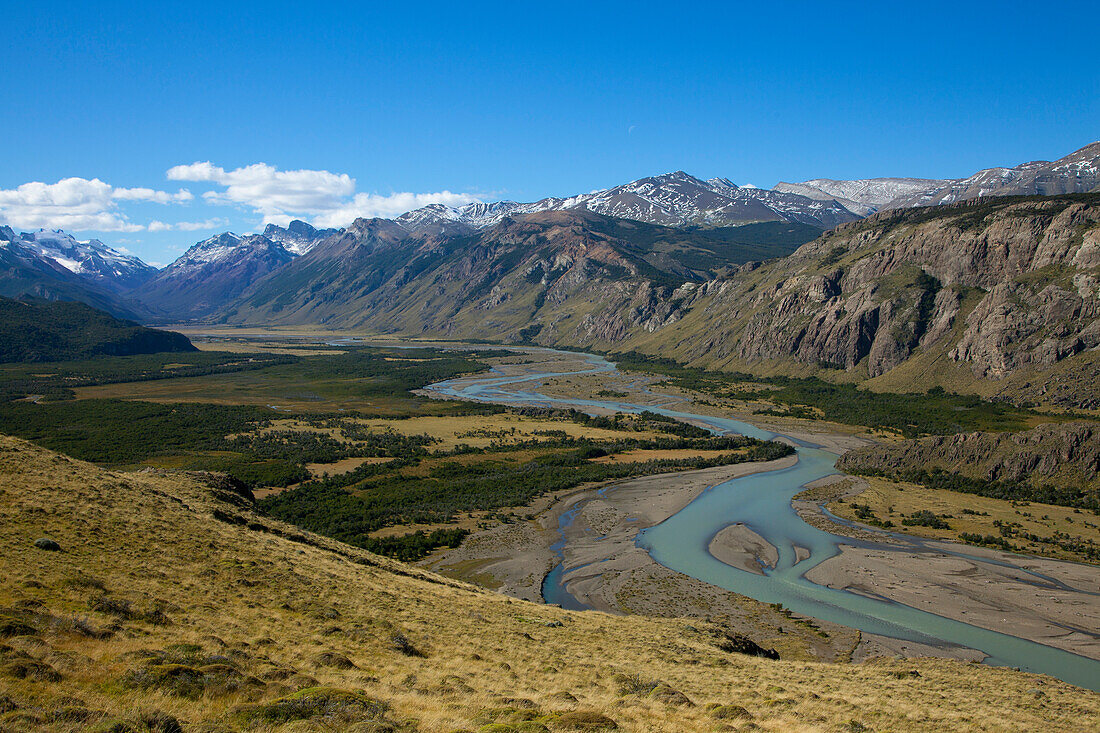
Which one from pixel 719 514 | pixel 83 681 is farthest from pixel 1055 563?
pixel 83 681

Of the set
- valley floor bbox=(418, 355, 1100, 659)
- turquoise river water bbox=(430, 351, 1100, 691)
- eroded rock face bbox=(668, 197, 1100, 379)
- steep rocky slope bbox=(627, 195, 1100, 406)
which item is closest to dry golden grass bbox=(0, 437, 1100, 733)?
valley floor bbox=(418, 355, 1100, 659)

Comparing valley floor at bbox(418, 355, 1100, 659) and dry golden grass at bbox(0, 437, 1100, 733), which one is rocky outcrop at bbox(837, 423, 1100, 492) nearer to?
valley floor at bbox(418, 355, 1100, 659)

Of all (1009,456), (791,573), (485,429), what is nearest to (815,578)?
(791,573)

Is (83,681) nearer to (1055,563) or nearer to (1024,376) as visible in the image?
(1055,563)

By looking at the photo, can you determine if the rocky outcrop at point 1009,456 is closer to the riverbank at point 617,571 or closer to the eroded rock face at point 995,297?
the riverbank at point 617,571

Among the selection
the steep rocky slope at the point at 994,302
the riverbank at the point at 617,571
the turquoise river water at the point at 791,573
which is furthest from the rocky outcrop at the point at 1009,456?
the steep rocky slope at the point at 994,302

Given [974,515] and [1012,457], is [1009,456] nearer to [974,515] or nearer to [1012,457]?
[1012,457]
